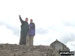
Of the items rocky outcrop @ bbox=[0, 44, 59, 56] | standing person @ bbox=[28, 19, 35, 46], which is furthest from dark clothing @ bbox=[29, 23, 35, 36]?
rocky outcrop @ bbox=[0, 44, 59, 56]

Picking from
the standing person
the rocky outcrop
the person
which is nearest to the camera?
the rocky outcrop

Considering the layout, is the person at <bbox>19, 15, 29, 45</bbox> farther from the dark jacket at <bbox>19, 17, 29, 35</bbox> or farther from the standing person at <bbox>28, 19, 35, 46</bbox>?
the standing person at <bbox>28, 19, 35, 46</bbox>

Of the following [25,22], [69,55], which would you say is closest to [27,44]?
[25,22]

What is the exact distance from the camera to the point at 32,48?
17.8m

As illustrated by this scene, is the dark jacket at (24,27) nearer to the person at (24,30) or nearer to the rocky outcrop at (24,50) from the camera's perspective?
the person at (24,30)

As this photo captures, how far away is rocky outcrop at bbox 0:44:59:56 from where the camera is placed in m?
16.7

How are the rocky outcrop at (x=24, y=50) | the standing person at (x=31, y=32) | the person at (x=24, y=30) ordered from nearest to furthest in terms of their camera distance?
1. the rocky outcrop at (x=24, y=50)
2. the standing person at (x=31, y=32)
3. the person at (x=24, y=30)

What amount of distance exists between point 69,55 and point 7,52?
29.9ft

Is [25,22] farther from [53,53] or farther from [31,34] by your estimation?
[53,53]

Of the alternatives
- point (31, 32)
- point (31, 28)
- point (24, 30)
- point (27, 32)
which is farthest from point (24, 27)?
point (31, 32)

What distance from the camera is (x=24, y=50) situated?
1736cm

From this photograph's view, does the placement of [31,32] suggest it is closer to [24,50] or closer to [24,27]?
[24,27]

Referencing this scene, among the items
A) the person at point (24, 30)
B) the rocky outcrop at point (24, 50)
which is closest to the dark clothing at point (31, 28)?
the person at point (24, 30)

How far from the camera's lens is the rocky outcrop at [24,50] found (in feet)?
54.6
